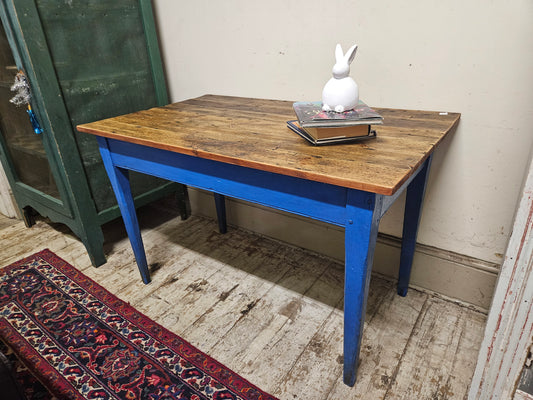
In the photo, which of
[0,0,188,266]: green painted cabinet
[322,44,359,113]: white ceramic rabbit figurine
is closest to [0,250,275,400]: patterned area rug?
[0,0,188,266]: green painted cabinet

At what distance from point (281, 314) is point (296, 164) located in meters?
0.77

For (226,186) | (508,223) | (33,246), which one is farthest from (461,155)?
(33,246)

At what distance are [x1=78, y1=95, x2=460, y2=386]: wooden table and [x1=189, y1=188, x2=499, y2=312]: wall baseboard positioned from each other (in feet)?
0.39

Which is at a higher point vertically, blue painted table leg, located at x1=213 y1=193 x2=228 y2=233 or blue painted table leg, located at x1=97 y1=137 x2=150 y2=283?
blue painted table leg, located at x1=97 y1=137 x2=150 y2=283

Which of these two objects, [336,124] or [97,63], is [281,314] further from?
[97,63]

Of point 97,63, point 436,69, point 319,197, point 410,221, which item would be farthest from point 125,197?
point 436,69

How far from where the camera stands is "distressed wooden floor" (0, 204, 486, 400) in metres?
1.10

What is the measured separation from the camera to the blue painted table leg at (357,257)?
773mm

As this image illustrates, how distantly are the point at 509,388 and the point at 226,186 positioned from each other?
33.2 inches

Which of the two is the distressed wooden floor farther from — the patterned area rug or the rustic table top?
the rustic table top

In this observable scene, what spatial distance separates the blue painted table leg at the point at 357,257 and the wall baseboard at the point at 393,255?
0.59 m

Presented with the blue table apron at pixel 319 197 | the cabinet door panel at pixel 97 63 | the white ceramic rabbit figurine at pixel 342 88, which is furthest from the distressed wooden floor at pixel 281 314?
the white ceramic rabbit figurine at pixel 342 88

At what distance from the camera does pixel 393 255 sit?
4.90ft

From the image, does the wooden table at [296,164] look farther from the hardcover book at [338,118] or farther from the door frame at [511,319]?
the door frame at [511,319]
